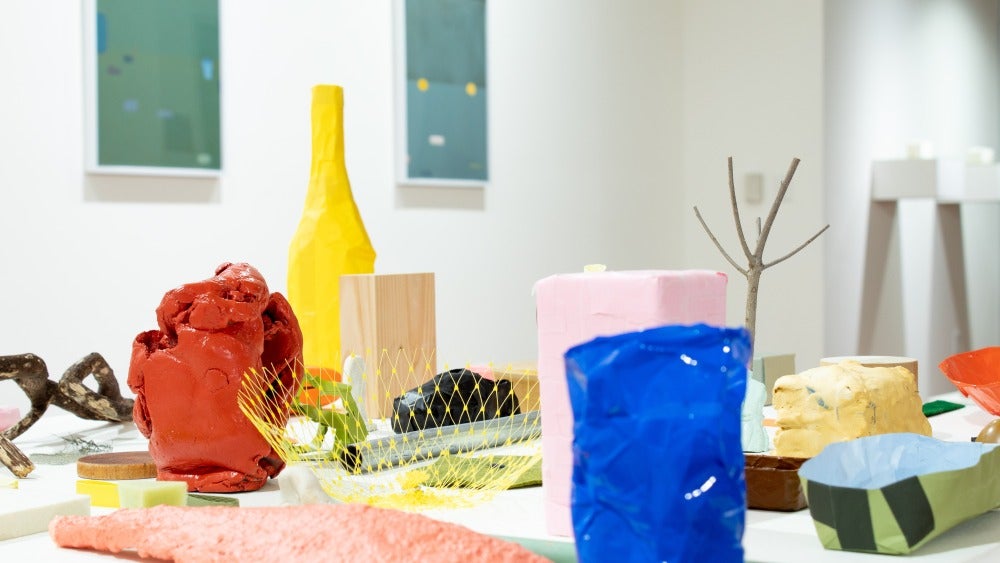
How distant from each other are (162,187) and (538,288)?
1979 millimetres

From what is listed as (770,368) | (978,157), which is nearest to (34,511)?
(770,368)

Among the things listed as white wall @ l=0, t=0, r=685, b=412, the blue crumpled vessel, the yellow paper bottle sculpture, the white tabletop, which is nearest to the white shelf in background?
white wall @ l=0, t=0, r=685, b=412

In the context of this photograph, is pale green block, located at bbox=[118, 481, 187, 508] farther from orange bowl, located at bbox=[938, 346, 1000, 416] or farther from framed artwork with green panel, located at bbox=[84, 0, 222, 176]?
framed artwork with green panel, located at bbox=[84, 0, 222, 176]

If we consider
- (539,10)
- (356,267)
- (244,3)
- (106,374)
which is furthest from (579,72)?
(106,374)

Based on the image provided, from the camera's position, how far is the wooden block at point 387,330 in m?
1.36

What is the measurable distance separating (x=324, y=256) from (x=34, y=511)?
0.72 m

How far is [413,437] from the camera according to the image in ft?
3.49

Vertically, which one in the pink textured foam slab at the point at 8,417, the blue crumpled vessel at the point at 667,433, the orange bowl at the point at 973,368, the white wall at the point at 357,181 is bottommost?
the pink textured foam slab at the point at 8,417

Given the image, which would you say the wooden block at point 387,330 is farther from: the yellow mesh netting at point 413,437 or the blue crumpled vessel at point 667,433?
the blue crumpled vessel at point 667,433

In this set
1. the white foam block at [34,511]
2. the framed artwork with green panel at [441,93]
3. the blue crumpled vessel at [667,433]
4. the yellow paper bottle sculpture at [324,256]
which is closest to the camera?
the blue crumpled vessel at [667,433]

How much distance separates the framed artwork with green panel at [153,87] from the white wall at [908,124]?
2.14 m

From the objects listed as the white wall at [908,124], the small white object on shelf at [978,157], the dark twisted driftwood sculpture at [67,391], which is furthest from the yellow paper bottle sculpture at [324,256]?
the small white object on shelf at [978,157]

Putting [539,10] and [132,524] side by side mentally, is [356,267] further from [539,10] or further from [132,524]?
[539,10]

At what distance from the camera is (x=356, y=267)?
59.4 inches
